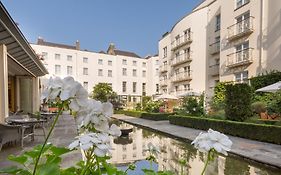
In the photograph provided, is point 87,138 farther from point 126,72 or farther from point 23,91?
point 126,72

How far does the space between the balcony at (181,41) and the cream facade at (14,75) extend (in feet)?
51.9

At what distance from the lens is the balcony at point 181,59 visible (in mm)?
23366

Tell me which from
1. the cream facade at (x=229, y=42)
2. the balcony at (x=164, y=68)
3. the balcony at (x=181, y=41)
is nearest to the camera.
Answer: the cream facade at (x=229, y=42)

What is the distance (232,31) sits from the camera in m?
17.5

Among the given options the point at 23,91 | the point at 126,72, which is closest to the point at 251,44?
the point at 23,91

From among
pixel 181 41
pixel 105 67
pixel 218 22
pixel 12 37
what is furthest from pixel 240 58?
pixel 105 67

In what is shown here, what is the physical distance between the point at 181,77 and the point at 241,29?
9.13 meters

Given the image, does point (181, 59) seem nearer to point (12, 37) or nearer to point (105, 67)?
point (105, 67)

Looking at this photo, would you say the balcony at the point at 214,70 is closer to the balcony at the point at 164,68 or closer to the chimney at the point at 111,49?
the balcony at the point at 164,68

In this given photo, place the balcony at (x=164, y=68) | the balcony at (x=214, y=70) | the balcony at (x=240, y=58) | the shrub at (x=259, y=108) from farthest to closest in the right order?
the balcony at (x=164, y=68) < the balcony at (x=214, y=70) < the balcony at (x=240, y=58) < the shrub at (x=259, y=108)

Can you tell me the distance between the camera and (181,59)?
24.7m

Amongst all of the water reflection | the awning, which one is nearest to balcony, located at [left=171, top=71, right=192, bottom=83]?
the water reflection

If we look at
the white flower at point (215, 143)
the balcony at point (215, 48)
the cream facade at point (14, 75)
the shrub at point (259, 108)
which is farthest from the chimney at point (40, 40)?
the white flower at point (215, 143)

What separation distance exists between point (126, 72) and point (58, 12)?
2369cm
